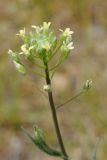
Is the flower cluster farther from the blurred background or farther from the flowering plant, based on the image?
the blurred background

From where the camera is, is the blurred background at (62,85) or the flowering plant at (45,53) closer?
the flowering plant at (45,53)

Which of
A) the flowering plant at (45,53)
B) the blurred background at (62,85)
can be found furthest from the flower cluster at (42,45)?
the blurred background at (62,85)

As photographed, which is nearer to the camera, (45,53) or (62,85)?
(45,53)

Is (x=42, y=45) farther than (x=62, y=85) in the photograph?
No

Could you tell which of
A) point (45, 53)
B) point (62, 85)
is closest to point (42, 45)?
point (45, 53)

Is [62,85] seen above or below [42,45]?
below

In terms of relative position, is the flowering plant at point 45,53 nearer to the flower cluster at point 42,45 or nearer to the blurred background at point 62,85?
the flower cluster at point 42,45

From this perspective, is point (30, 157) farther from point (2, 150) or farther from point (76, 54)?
point (76, 54)

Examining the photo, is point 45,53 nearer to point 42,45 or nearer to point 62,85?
point 42,45

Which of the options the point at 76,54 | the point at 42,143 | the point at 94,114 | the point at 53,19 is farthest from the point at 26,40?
the point at 53,19
